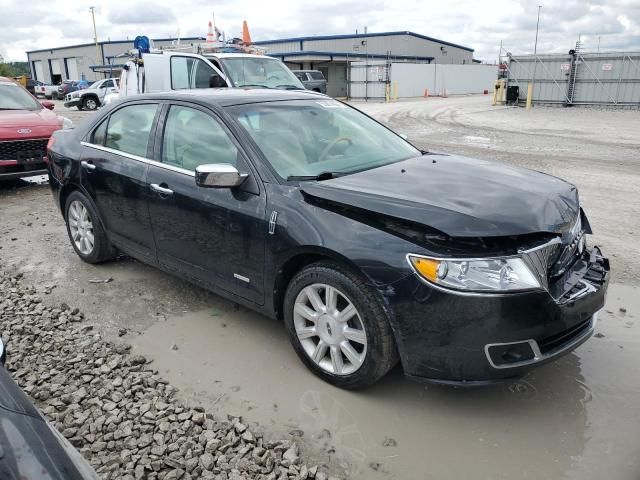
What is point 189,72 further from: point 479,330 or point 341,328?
point 479,330

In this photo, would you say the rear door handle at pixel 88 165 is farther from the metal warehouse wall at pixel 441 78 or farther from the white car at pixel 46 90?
the white car at pixel 46 90

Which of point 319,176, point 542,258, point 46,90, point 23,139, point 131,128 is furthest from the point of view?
point 46,90

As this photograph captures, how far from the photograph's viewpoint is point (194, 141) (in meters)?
3.89

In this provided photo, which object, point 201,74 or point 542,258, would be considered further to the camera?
point 201,74

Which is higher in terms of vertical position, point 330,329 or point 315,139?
point 315,139

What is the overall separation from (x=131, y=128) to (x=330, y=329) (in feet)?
8.36

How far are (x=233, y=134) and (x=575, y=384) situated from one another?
2.62 metres

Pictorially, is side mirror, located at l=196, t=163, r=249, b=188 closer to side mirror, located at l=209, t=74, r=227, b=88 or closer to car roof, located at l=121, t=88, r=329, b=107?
car roof, located at l=121, t=88, r=329, b=107

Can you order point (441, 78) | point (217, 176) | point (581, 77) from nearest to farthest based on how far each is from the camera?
point (217, 176) < point (581, 77) < point (441, 78)

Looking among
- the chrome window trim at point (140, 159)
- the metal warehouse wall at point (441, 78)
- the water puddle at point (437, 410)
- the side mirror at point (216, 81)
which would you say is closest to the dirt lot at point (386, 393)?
the water puddle at point (437, 410)

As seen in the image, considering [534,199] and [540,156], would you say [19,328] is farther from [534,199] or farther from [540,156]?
[540,156]

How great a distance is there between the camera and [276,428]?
290 cm

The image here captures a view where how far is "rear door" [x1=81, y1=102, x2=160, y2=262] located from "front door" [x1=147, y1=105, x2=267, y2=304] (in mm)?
162

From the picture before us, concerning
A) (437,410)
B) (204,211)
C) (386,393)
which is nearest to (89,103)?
(204,211)
